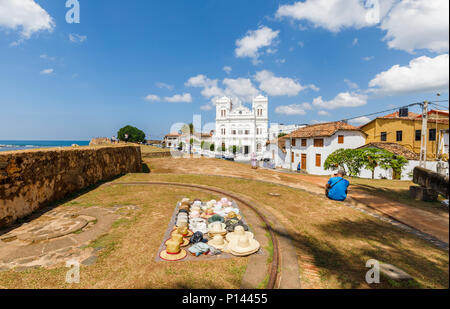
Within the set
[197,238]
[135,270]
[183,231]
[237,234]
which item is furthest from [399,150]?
[135,270]

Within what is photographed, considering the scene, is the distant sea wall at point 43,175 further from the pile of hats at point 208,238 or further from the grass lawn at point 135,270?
the pile of hats at point 208,238

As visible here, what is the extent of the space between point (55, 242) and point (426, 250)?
863 cm

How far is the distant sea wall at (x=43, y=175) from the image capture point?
5.86m

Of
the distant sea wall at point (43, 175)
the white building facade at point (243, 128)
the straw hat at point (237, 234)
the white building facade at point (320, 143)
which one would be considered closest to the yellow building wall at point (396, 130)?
the white building facade at point (320, 143)

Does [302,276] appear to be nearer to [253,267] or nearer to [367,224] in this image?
[253,267]

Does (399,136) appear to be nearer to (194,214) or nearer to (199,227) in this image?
(194,214)

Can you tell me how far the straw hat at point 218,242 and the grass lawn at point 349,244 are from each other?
1.68 m

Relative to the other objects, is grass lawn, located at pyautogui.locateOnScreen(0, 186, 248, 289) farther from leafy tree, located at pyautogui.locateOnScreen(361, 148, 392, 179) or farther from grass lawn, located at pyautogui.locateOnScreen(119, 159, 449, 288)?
leafy tree, located at pyautogui.locateOnScreen(361, 148, 392, 179)

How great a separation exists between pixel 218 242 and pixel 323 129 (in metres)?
27.7

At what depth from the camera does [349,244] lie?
4.96m

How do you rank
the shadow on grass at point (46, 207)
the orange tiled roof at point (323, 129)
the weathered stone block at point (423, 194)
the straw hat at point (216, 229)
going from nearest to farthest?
the straw hat at point (216, 229) → the shadow on grass at point (46, 207) → the weathered stone block at point (423, 194) → the orange tiled roof at point (323, 129)
